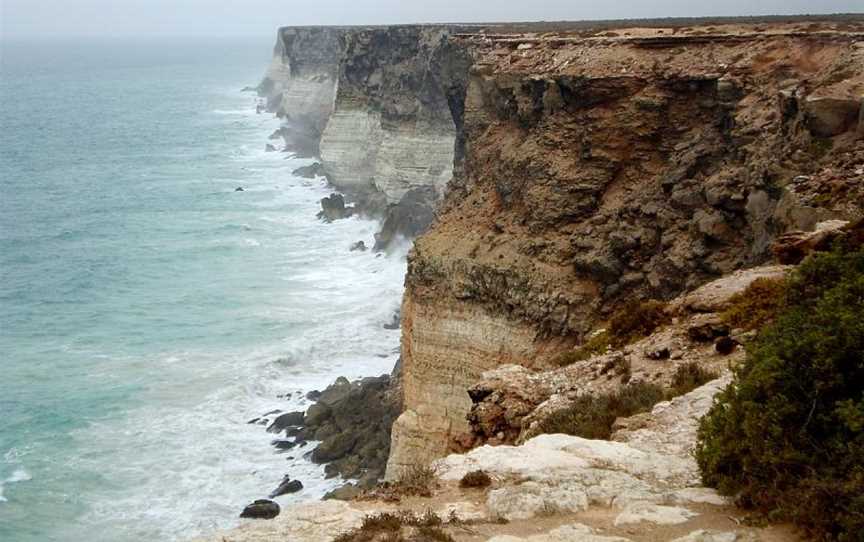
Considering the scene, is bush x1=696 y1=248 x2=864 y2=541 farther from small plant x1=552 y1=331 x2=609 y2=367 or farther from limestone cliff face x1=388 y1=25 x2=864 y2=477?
limestone cliff face x1=388 y1=25 x2=864 y2=477

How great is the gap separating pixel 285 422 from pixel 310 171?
43707 millimetres

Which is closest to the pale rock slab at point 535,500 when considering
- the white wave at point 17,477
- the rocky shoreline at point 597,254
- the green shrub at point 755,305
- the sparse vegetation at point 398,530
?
the rocky shoreline at point 597,254

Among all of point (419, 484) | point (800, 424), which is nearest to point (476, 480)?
point (419, 484)

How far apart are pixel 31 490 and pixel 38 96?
409ft

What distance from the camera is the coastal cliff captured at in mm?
17016

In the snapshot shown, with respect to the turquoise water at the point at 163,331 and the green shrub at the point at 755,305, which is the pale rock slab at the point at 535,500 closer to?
the green shrub at the point at 755,305

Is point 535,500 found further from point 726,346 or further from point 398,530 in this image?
point 726,346

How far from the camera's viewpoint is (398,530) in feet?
24.4

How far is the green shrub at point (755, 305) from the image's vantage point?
37.8 ft

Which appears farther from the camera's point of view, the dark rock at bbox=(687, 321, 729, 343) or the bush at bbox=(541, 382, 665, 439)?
the dark rock at bbox=(687, 321, 729, 343)

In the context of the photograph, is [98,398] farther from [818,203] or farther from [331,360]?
[818,203]

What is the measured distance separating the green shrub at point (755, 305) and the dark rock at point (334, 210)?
152 feet

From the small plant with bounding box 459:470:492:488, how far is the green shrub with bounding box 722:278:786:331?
15.1ft

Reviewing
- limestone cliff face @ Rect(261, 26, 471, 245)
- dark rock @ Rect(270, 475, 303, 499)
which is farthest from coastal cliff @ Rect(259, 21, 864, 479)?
limestone cliff face @ Rect(261, 26, 471, 245)
